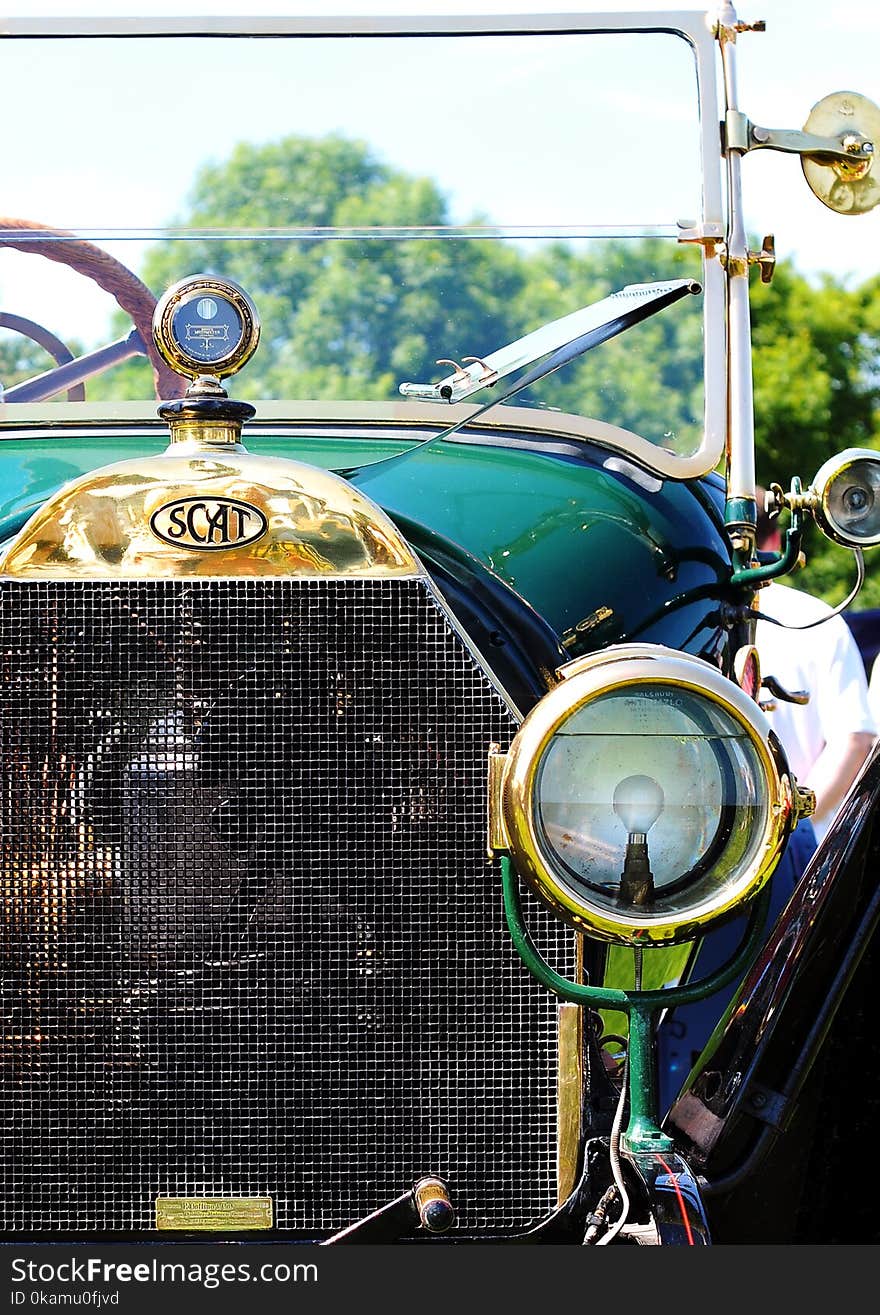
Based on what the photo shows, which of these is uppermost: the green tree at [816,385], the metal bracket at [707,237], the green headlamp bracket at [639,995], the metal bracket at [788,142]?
the green tree at [816,385]

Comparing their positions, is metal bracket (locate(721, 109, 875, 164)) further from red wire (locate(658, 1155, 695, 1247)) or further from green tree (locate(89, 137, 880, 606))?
red wire (locate(658, 1155, 695, 1247))

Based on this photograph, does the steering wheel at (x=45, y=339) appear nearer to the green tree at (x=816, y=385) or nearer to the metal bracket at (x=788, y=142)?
the metal bracket at (x=788, y=142)

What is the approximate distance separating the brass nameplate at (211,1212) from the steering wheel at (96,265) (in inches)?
56.0

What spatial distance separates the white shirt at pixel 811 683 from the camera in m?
4.22

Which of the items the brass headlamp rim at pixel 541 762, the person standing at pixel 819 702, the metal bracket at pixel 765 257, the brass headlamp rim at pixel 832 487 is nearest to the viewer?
the brass headlamp rim at pixel 541 762

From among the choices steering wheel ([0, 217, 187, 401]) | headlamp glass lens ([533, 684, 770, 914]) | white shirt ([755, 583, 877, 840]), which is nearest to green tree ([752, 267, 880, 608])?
white shirt ([755, 583, 877, 840])

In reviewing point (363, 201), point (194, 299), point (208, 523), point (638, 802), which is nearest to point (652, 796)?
point (638, 802)

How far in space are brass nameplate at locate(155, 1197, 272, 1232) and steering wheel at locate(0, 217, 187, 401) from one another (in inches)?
56.0

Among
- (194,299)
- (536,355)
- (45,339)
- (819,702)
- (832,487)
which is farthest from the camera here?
(819,702)

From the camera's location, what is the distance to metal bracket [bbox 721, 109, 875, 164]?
286 cm

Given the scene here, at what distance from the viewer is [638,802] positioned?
1853 mm

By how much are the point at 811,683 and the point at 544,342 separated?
1.82 metres

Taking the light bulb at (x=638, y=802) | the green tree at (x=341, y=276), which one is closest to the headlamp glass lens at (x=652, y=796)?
the light bulb at (x=638, y=802)

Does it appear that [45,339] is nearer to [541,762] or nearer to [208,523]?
[208,523]
